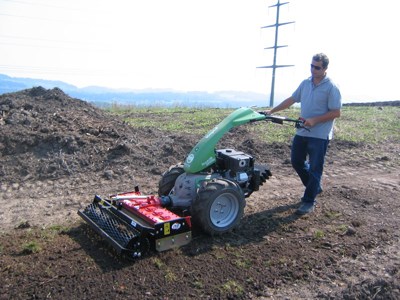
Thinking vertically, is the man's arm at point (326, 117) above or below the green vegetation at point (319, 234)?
above

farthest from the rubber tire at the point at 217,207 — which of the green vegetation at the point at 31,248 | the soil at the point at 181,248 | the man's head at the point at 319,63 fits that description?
the man's head at the point at 319,63

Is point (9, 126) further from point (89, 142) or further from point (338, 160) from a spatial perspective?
point (338, 160)

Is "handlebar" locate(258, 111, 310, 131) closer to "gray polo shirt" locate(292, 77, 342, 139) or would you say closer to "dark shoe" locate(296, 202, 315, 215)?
"gray polo shirt" locate(292, 77, 342, 139)

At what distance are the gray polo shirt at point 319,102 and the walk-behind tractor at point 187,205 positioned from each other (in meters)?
0.41

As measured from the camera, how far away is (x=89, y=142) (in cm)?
790

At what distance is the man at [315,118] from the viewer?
5160 mm

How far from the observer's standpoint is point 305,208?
5496 millimetres

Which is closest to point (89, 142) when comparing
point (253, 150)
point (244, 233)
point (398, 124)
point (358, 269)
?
point (253, 150)

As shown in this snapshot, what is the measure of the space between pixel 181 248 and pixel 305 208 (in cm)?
210

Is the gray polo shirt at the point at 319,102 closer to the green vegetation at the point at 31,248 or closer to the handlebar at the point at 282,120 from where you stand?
the handlebar at the point at 282,120

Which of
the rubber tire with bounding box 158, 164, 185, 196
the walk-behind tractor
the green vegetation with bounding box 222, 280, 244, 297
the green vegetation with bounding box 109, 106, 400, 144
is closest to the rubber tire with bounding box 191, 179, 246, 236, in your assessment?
the walk-behind tractor

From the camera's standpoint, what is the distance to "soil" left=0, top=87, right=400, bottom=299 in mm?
3602

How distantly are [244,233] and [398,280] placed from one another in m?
1.71

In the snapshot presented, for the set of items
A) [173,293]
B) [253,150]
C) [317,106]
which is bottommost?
[173,293]
